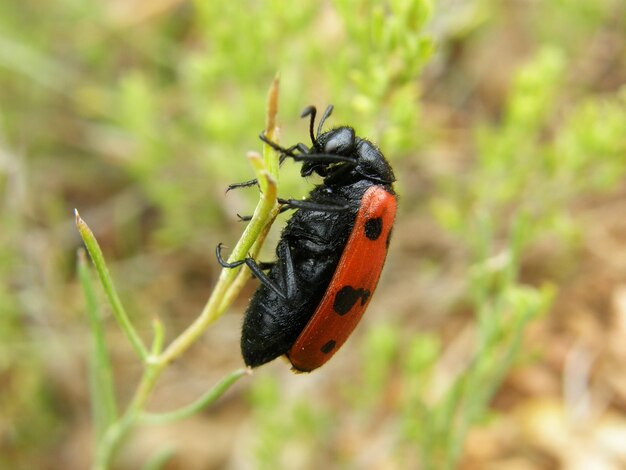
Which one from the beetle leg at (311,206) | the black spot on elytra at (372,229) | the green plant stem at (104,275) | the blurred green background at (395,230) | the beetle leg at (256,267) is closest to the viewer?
the green plant stem at (104,275)

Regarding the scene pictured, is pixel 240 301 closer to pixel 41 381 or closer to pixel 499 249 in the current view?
pixel 41 381

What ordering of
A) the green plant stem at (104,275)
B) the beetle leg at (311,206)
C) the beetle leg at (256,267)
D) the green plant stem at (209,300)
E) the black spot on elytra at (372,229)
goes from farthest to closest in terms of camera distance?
1. the black spot on elytra at (372,229)
2. the beetle leg at (311,206)
3. the beetle leg at (256,267)
4. the green plant stem at (104,275)
5. the green plant stem at (209,300)

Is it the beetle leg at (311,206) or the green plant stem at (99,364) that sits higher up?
the beetle leg at (311,206)

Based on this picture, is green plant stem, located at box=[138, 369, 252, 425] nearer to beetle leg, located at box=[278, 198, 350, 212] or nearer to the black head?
beetle leg, located at box=[278, 198, 350, 212]

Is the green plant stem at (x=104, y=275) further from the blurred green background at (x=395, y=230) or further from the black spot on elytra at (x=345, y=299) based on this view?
the blurred green background at (x=395, y=230)

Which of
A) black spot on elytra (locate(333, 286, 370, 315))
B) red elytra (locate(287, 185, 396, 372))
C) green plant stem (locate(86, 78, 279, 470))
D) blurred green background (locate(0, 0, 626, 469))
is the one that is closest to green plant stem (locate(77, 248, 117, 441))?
green plant stem (locate(86, 78, 279, 470))

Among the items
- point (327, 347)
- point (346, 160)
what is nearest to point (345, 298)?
point (327, 347)

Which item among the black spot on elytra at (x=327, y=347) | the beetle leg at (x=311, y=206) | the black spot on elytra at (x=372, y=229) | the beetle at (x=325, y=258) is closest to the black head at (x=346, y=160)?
the beetle at (x=325, y=258)
